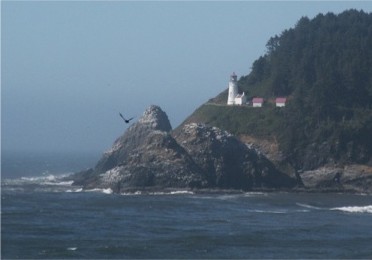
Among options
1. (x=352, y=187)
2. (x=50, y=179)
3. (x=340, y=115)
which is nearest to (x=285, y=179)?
(x=352, y=187)

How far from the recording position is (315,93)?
308 feet

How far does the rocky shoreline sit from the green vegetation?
89.7 inches

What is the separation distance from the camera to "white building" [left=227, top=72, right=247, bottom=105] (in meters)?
102

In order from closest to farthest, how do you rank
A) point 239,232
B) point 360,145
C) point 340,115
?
point 239,232, point 360,145, point 340,115

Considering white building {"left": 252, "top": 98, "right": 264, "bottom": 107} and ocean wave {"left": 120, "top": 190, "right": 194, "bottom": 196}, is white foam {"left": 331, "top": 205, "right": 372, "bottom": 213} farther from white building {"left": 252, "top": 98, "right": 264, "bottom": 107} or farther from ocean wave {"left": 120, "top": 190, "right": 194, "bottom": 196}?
white building {"left": 252, "top": 98, "right": 264, "bottom": 107}

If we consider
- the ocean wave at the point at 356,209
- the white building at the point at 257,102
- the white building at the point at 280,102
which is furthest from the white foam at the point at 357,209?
the white building at the point at 257,102

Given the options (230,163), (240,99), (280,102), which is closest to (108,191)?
(230,163)

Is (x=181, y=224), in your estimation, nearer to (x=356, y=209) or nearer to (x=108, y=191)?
(x=356, y=209)

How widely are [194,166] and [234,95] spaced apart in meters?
22.0

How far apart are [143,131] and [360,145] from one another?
54.2ft

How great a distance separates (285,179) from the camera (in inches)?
3278

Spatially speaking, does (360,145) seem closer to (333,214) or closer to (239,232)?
(333,214)

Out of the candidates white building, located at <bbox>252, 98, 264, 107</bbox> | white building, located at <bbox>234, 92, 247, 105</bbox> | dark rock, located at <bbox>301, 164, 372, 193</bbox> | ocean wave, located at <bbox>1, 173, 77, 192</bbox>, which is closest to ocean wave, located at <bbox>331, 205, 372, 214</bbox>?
dark rock, located at <bbox>301, 164, 372, 193</bbox>

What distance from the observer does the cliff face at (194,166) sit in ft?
264
